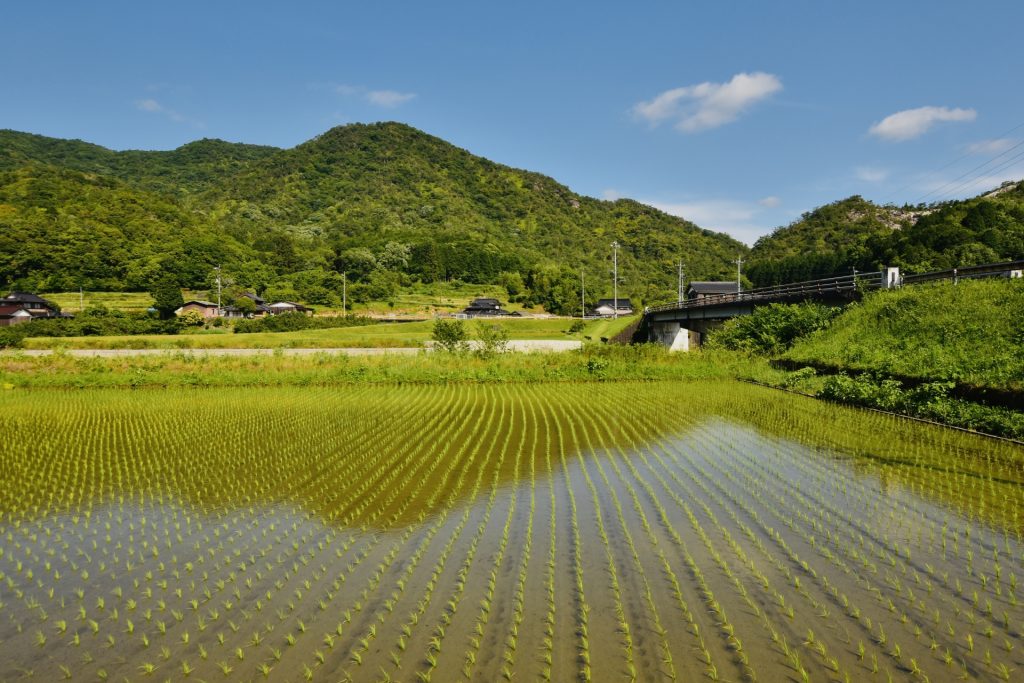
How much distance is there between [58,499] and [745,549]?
9432 millimetres

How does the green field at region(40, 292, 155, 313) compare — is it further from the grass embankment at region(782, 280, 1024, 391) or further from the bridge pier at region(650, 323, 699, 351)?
the grass embankment at region(782, 280, 1024, 391)

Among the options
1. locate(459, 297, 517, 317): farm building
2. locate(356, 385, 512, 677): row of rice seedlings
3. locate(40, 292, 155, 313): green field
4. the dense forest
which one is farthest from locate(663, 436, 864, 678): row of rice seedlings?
locate(40, 292, 155, 313): green field

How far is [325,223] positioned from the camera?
12175 cm

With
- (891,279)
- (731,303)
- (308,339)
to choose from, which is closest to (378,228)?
(308,339)

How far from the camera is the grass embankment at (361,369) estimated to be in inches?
898

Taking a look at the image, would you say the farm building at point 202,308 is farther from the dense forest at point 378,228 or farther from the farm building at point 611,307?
the farm building at point 611,307

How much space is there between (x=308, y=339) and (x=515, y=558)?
37172 millimetres

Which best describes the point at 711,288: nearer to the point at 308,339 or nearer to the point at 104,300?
the point at 308,339

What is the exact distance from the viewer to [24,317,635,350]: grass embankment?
36156 mm

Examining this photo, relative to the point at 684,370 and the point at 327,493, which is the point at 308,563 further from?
the point at 684,370

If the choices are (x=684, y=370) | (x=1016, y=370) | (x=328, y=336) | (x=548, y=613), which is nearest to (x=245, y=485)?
(x=548, y=613)

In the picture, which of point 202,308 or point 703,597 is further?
point 202,308

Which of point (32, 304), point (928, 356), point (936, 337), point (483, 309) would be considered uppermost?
point (32, 304)

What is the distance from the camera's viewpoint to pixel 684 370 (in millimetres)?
24297
